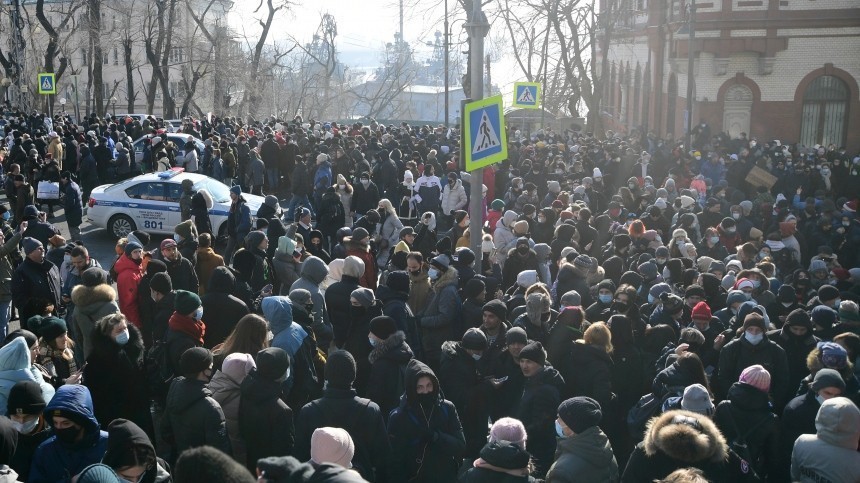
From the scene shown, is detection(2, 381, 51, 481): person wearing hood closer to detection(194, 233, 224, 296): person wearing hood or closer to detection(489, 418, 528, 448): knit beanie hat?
detection(489, 418, 528, 448): knit beanie hat

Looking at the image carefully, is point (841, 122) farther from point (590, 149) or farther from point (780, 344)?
point (780, 344)

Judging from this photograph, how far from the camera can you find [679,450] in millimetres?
5840

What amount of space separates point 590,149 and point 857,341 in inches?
716

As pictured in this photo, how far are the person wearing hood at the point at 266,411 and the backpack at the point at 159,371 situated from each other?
1.29 meters

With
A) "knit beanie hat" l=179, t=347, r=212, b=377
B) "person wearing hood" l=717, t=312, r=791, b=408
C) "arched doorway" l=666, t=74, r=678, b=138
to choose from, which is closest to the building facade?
"arched doorway" l=666, t=74, r=678, b=138

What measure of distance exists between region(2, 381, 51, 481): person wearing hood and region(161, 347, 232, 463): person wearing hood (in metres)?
0.92

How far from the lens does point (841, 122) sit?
3453cm

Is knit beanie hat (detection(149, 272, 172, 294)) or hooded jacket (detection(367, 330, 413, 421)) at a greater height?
knit beanie hat (detection(149, 272, 172, 294))

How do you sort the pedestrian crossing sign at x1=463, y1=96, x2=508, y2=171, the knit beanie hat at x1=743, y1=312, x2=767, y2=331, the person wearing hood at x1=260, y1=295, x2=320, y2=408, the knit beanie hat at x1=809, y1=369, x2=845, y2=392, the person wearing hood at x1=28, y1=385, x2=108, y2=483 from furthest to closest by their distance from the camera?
the pedestrian crossing sign at x1=463, y1=96, x2=508, y2=171 → the knit beanie hat at x1=743, y1=312, x2=767, y2=331 → the person wearing hood at x1=260, y1=295, x2=320, y2=408 → the knit beanie hat at x1=809, y1=369, x2=845, y2=392 → the person wearing hood at x1=28, y1=385, x2=108, y2=483

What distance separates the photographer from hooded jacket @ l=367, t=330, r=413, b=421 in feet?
25.2

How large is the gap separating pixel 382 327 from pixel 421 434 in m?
1.21

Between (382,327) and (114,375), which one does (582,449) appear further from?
(114,375)

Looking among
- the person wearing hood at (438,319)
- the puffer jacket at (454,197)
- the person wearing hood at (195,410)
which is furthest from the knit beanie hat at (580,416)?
the puffer jacket at (454,197)

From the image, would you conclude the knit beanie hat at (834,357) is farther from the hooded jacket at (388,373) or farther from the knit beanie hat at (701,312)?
the hooded jacket at (388,373)
